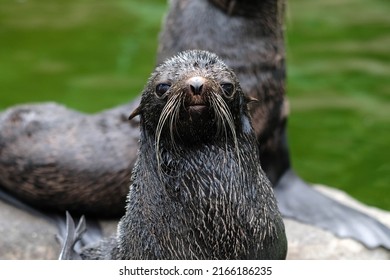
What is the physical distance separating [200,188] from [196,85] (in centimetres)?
62

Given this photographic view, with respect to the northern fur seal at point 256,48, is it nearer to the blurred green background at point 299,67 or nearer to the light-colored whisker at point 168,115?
the blurred green background at point 299,67

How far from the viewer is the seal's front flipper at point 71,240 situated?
5.36 meters

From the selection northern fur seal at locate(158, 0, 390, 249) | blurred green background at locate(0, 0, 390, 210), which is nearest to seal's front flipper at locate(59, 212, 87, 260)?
northern fur seal at locate(158, 0, 390, 249)

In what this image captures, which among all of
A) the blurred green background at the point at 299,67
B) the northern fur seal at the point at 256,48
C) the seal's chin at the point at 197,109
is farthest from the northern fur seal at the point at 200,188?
the blurred green background at the point at 299,67

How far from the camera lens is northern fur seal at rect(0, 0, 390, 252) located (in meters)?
6.32

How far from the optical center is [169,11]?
6.90m

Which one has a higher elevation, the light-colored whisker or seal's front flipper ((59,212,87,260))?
the light-colored whisker

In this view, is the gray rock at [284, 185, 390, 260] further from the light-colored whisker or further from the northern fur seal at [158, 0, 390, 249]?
the light-colored whisker

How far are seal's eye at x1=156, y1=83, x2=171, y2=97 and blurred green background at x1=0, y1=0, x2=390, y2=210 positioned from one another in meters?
3.75

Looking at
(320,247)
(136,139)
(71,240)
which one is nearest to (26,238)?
(71,240)

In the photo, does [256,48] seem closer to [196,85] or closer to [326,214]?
[326,214]

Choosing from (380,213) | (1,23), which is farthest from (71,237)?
(1,23)
